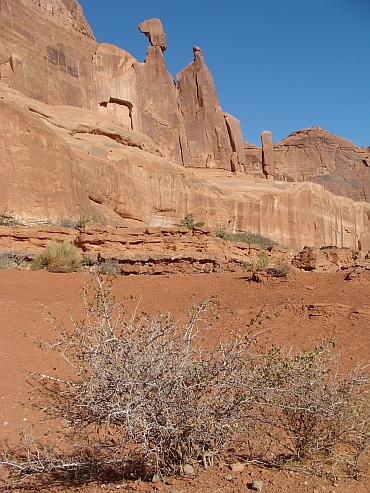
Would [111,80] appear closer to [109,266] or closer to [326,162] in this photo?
[109,266]

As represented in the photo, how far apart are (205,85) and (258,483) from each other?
172 feet

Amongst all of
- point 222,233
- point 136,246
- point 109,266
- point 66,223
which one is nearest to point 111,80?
point 222,233

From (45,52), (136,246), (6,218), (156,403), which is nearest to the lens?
(156,403)

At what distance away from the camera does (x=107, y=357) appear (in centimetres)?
306

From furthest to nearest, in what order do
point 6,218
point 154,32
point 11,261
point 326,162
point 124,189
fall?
point 326,162 → point 154,32 → point 124,189 → point 6,218 → point 11,261

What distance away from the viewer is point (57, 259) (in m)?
11.5

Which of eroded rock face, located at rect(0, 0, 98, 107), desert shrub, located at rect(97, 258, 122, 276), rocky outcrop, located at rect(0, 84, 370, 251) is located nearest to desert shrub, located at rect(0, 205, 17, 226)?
rocky outcrop, located at rect(0, 84, 370, 251)

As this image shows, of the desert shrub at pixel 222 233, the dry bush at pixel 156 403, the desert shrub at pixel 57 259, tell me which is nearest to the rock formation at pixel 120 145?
the desert shrub at pixel 222 233

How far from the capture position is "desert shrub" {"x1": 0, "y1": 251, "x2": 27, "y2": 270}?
11374mm

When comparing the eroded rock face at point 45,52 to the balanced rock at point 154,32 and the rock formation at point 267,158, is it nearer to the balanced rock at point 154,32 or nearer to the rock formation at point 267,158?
the balanced rock at point 154,32

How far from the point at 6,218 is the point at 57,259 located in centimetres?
305

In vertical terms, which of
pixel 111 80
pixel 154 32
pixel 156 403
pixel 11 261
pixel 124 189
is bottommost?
pixel 156 403

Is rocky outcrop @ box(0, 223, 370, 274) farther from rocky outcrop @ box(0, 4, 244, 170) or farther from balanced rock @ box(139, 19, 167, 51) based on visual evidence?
balanced rock @ box(139, 19, 167, 51)

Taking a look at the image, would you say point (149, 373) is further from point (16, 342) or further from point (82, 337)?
point (16, 342)
